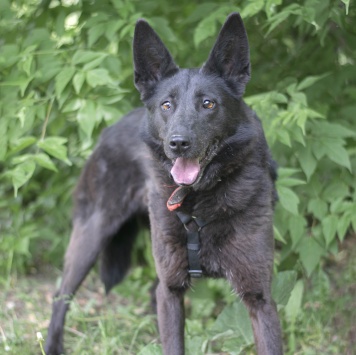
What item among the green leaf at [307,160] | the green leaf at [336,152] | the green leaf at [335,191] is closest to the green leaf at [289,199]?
the green leaf at [307,160]

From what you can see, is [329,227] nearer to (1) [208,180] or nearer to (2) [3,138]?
(1) [208,180]

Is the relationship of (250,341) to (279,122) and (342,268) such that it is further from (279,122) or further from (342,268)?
(342,268)

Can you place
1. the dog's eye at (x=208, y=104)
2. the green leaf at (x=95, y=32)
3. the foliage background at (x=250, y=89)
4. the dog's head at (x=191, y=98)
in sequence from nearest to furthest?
1. the dog's head at (x=191, y=98)
2. the dog's eye at (x=208, y=104)
3. the foliage background at (x=250, y=89)
4. the green leaf at (x=95, y=32)

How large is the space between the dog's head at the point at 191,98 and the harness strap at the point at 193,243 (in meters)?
0.20

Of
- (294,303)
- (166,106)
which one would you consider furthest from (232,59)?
(294,303)

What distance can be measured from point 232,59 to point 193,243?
94 centimetres

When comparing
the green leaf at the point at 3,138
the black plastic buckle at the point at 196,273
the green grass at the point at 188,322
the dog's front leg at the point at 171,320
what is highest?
the green leaf at the point at 3,138

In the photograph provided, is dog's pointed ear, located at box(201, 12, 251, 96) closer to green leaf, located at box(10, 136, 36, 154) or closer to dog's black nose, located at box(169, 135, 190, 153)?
dog's black nose, located at box(169, 135, 190, 153)

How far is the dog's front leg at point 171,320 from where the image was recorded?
3.39 metres

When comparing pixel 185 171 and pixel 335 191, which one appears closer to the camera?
pixel 185 171

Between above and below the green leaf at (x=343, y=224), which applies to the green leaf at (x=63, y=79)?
above

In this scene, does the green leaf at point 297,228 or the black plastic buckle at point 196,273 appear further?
the green leaf at point 297,228

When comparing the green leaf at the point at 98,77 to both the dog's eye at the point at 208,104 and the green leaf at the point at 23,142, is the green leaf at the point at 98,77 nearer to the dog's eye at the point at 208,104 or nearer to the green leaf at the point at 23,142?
the green leaf at the point at 23,142

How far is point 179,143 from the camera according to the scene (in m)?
3.03
